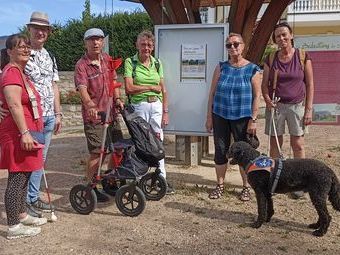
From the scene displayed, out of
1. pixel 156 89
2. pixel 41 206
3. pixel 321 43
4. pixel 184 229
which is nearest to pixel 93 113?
pixel 156 89

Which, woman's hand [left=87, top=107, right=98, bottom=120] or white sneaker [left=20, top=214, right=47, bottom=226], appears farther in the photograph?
woman's hand [left=87, top=107, right=98, bottom=120]

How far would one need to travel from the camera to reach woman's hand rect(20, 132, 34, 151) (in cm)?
425

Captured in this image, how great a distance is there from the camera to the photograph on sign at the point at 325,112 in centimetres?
754

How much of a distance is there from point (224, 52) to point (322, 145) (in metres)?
3.86

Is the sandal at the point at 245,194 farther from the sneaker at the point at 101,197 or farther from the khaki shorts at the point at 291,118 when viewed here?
the sneaker at the point at 101,197

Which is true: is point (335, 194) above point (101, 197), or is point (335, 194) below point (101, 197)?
above

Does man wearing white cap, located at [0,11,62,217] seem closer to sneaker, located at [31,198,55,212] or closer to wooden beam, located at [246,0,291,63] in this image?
sneaker, located at [31,198,55,212]

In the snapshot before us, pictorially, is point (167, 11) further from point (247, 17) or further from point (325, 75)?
point (325, 75)

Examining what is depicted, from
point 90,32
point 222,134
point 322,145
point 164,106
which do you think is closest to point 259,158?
point 222,134

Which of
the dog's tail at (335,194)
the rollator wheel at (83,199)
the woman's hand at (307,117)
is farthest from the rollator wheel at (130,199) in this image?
the woman's hand at (307,117)

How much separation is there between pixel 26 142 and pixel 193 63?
11.2 ft

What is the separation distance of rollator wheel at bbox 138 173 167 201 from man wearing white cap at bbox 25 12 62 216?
1142mm

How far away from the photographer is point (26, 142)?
425cm

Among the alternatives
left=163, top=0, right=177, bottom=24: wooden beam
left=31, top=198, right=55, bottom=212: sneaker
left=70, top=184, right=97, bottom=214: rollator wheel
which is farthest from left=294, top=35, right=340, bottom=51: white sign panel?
left=31, top=198, right=55, bottom=212: sneaker
